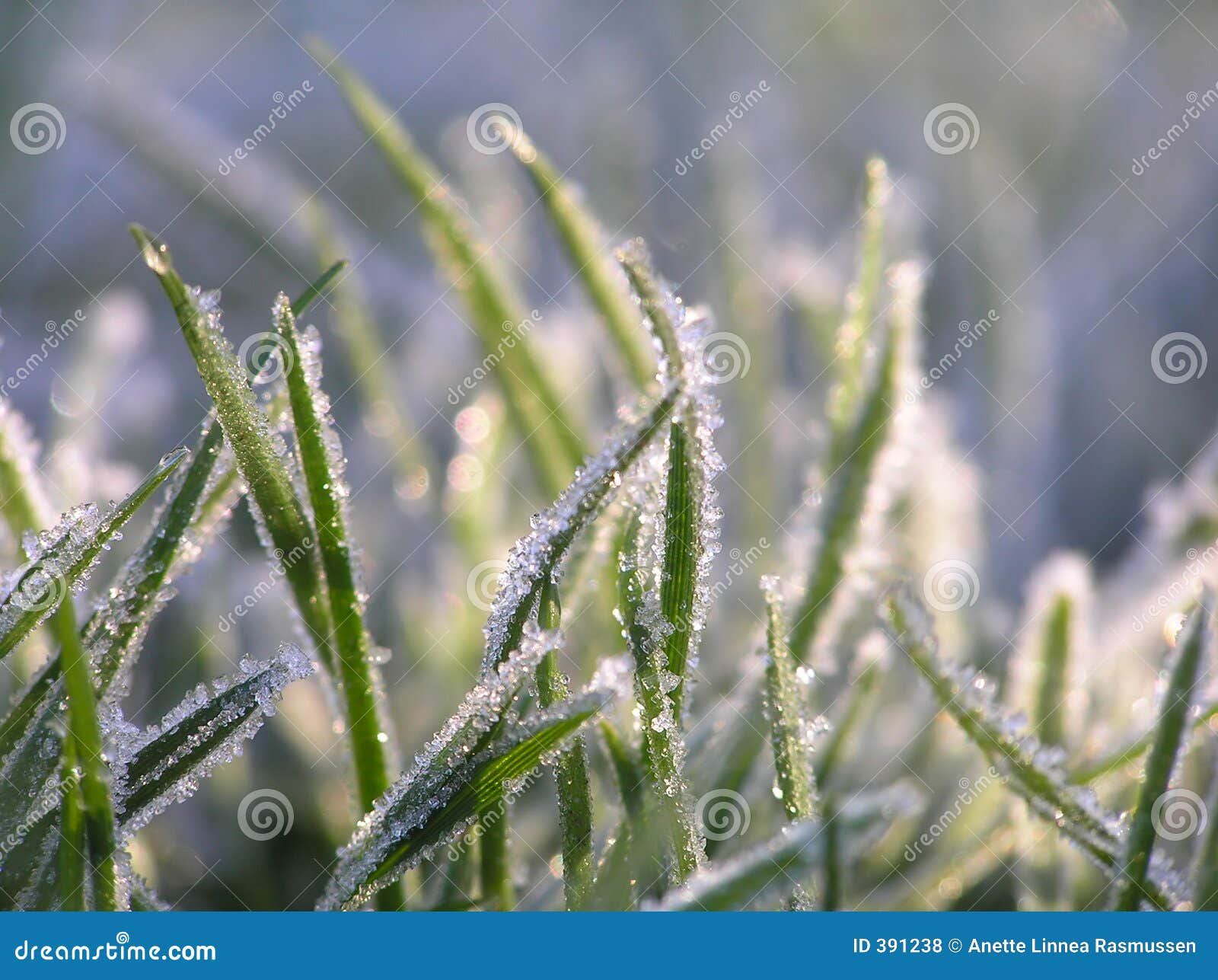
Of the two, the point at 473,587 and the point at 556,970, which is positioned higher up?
the point at 473,587

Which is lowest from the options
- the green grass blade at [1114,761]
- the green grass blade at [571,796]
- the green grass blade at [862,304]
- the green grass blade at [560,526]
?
the green grass blade at [1114,761]

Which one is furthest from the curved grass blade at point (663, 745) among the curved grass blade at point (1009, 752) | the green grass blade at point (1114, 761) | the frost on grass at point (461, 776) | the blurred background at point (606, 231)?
the blurred background at point (606, 231)

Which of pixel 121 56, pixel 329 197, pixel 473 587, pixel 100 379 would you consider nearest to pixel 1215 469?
pixel 473 587

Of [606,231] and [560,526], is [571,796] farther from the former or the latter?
[606,231]

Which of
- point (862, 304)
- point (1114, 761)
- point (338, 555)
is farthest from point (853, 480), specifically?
point (338, 555)

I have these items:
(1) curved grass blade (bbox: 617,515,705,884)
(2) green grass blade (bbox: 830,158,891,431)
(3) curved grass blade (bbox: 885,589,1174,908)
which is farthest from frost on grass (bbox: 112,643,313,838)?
(2) green grass blade (bbox: 830,158,891,431)

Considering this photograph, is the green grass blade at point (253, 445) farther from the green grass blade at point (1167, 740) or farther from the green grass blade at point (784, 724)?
the green grass blade at point (1167, 740)

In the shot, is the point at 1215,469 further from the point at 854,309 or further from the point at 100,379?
the point at 100,379
